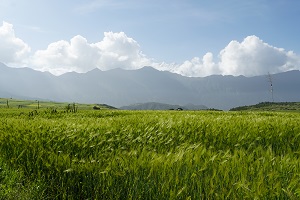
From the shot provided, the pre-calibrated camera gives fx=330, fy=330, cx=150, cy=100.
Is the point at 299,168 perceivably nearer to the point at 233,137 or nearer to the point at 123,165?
the point at 123,165

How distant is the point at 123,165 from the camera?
254 inches

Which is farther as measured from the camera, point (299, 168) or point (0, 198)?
point (0, 198)

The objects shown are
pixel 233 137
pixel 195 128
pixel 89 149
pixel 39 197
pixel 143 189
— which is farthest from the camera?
pixel 195 128

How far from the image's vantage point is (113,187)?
6.32 meters

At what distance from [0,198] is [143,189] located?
2972 millimetres

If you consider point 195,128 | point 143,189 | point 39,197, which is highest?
point 195,128

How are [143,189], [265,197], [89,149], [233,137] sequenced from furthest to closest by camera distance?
[233,137], [89,149], [143,189], [265,197]

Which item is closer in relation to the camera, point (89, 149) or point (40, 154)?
point (40, 154)

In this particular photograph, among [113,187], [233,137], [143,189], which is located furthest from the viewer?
[233,137]

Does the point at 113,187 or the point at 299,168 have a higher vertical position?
the point at 299,168

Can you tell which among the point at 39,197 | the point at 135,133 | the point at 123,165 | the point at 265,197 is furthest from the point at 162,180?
the point at 135,133

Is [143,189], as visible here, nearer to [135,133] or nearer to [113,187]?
[113,187]

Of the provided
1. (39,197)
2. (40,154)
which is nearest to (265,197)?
(39,197)

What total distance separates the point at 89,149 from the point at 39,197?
7.44 ft
